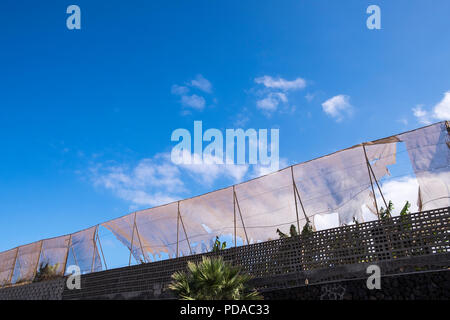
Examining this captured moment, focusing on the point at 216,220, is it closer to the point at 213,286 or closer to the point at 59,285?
the point at 213,286

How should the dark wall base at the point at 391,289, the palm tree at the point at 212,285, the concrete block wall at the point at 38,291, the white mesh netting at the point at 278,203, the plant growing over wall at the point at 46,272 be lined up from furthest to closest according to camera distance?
the plant growing over wall at the point at 46,272
the concrete block wall at the point at 38,291
the white mesh netting at the point at 278,203
the palm tree at the point at 212,285
the dark wall base at the point at 391,289

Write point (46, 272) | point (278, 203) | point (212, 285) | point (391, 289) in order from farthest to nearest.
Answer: point (46, 272)
point (278, 203)
point (212, 285)
point (391, 289)

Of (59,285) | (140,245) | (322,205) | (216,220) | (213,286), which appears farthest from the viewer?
(59,285)

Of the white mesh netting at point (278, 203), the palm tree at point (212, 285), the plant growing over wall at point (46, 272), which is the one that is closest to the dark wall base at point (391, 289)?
the palm tree at point (212, 285)

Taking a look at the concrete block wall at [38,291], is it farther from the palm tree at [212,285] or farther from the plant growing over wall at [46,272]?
the palm tree at [212,285]

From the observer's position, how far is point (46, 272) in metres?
15.8

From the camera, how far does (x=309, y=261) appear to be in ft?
28.2

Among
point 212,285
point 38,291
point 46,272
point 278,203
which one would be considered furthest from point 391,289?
point 46,272

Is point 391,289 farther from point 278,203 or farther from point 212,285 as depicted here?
point 278,203

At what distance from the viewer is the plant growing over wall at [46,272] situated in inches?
605

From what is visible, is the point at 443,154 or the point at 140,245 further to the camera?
the point at 140,245

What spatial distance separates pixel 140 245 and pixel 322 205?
21.7 ft
